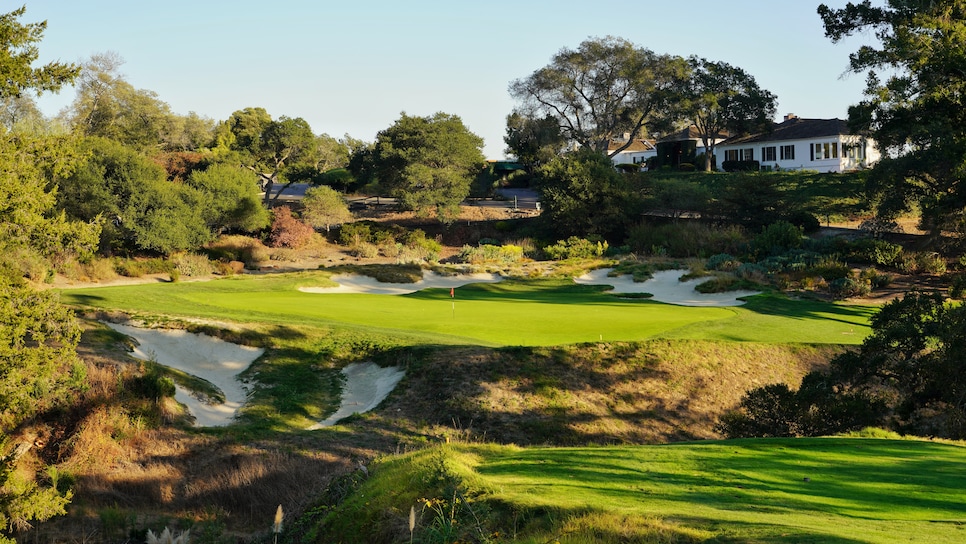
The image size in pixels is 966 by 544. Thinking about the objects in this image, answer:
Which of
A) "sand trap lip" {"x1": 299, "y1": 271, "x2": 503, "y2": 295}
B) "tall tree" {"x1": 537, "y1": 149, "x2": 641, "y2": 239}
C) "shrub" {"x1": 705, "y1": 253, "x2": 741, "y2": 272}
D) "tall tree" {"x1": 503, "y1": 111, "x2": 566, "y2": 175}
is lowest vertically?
"sand trap lip" {"x1": 299, "y1": 271, "x2": 503, "y2": 295}

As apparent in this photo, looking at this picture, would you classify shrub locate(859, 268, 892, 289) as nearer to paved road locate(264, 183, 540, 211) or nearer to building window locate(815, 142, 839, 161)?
paved road locate(264, 183, 540, 211)

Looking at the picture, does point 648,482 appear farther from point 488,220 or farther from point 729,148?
point 729,148

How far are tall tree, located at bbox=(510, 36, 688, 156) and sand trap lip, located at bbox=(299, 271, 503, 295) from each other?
39805mm

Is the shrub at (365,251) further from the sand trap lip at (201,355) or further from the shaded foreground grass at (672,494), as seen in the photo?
the shaded foreground grass at (672,494)

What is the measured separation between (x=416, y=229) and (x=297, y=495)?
155ft

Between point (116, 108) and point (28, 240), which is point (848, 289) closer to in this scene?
point (28, 240)

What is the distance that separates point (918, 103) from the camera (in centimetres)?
2517

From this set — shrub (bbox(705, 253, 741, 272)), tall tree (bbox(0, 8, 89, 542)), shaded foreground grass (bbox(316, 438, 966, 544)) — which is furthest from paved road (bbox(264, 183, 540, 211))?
shaded foreground grass (bbox(316, 438, 966, 544))

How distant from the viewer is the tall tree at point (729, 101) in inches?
2837

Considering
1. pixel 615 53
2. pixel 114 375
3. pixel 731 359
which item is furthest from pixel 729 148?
pixel 114 375

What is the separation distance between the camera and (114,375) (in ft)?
50.3

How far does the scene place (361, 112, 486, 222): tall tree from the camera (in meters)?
56.3

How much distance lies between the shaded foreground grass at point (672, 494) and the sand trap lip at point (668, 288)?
1981 cm

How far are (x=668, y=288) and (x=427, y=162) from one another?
96.2ft
